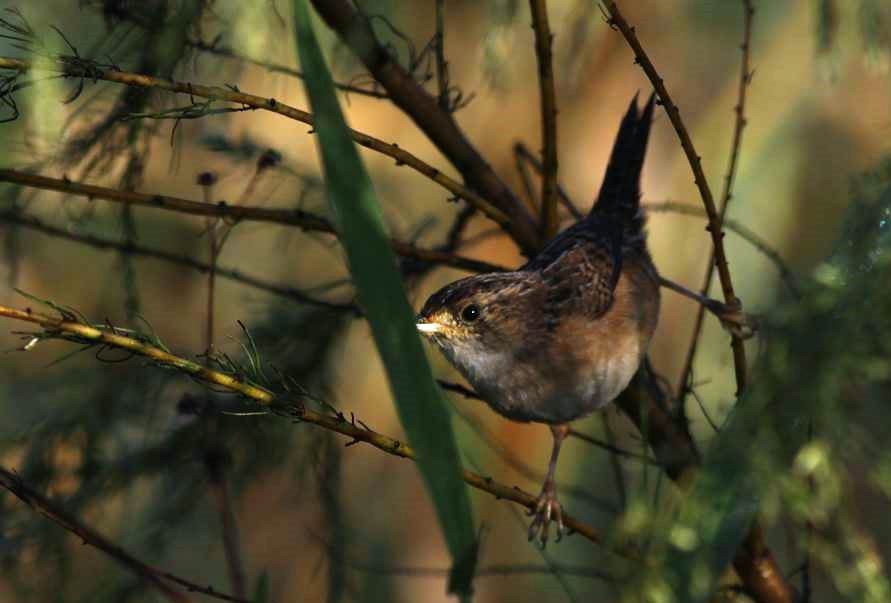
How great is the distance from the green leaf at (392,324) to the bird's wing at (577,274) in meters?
1.22

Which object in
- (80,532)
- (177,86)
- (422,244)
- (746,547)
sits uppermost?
(422,244)

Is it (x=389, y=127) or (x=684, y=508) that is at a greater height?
(x=389, y=127)

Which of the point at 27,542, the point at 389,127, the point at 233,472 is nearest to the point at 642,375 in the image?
the point at 233,472

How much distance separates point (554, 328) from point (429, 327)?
26cm

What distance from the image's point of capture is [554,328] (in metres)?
2.42

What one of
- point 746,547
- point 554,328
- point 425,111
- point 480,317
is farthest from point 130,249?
point 746,547

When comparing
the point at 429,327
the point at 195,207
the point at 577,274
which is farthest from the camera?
the point at 577,274

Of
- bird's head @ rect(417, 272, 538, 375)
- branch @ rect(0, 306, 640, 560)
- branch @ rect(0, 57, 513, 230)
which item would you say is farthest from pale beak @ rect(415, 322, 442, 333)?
branch @ rect(0, 306, 640, 560)

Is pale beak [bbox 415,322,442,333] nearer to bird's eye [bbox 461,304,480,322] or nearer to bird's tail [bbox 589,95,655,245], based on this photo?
bird's eye [bbox 461,304,480,322]

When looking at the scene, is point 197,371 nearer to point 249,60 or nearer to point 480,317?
point 249,60

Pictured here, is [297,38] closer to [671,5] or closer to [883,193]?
[883,193]

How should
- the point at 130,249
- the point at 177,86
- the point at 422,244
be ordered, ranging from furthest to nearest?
the point at 422,244
the point at 130,249
the point at 177,86

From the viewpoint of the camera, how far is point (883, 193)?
1.11 meters

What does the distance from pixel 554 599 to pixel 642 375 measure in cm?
247
